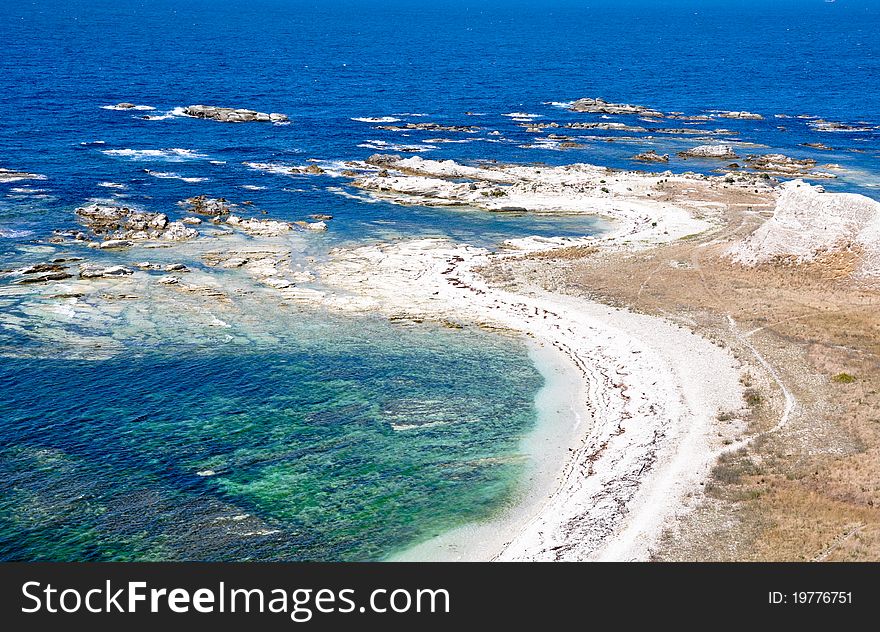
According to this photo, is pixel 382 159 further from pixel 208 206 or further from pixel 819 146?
pixel 819 146

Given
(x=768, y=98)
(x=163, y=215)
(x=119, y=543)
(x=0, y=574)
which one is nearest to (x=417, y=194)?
(x=163, y=215)

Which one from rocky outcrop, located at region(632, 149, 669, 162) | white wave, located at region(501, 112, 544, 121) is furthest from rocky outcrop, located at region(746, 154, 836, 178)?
white wave, located at region(501, 112, 544, 121)

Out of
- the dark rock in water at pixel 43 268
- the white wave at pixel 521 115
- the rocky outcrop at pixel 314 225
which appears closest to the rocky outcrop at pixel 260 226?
the rocky outcrop at pixel 314 225

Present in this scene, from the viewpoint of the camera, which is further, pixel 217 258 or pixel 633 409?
pixel 217 258

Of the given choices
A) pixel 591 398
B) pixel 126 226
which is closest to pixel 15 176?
pixel 126 226

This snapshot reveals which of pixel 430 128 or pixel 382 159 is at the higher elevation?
pixel 430 128

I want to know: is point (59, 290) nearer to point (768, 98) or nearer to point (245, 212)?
point (245, 212)

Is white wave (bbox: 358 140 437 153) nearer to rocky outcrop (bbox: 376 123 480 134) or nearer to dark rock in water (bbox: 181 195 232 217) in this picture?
rocky outcrop (bbox: 376 123 480 134)
